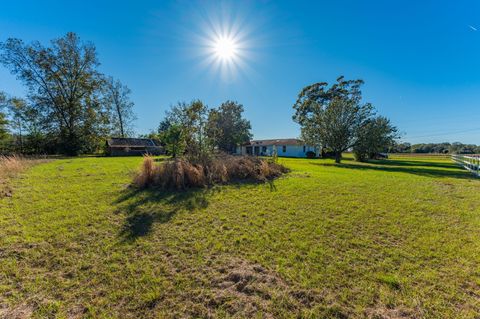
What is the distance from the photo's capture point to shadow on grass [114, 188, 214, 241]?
4.04 metres

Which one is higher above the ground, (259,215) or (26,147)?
(26,147)

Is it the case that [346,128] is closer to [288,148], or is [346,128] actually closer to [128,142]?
[288,148]

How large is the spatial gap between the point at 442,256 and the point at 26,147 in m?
44.7

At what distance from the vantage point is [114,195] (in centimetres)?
604

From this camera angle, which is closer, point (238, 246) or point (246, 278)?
point (246, 278)

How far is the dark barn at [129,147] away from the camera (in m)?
30.1

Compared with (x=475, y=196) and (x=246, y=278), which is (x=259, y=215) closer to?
(x=246, y=278)

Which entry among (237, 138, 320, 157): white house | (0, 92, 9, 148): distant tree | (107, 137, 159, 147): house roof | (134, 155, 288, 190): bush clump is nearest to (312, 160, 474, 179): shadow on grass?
(134, 155, 288, 190): bush clump

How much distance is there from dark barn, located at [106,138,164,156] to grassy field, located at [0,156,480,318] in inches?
1095

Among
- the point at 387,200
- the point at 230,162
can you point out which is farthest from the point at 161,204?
the point at 387,200

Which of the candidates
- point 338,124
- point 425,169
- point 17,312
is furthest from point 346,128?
point 17,312

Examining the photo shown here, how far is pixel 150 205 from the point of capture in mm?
5301

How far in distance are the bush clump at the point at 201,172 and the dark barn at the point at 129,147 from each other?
81.9ft

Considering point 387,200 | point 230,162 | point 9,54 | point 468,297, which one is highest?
point 9,54
